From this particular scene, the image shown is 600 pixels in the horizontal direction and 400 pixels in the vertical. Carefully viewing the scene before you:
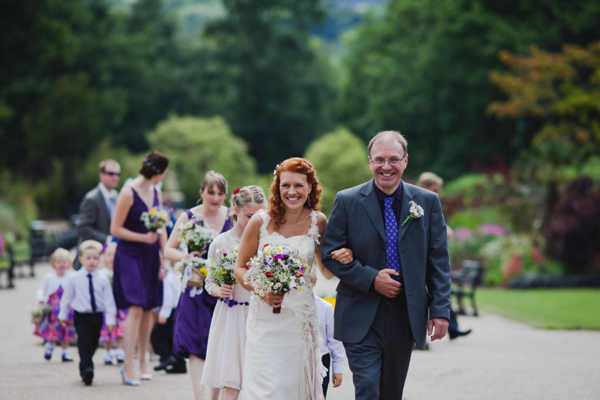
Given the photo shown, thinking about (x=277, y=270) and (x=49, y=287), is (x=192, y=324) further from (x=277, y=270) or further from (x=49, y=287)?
(x=49, y=287)

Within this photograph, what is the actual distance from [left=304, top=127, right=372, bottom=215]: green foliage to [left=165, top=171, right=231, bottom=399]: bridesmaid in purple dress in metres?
30.1

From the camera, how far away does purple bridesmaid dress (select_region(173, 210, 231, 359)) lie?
655 centimetres

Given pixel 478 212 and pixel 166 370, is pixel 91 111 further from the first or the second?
pixel 166 370

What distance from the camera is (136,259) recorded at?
8.05m

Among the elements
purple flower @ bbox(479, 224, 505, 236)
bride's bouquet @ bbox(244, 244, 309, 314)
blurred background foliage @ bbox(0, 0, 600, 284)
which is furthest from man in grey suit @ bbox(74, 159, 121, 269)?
purple flower @ bbox(479, 224, 505, 236)

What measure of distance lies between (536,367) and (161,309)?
4.49 meters

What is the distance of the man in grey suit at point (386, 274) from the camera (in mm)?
4887

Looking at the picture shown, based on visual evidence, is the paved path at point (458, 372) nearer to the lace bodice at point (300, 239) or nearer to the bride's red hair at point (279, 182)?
the lace bodice at point (300, 239)

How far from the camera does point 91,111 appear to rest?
51.6 metres

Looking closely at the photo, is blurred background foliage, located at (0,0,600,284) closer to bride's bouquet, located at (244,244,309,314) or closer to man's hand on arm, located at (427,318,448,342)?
man's hand on arm, located at (427,318,448,342)

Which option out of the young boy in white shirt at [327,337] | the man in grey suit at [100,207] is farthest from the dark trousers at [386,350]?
the man in grey suit at [100,207]

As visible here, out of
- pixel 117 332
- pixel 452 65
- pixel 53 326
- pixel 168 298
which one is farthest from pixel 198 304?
pixel 452 65

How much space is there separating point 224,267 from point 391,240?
1.40 metres

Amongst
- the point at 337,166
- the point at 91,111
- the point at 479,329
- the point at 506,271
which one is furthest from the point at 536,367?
the point at 91,111
